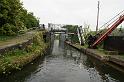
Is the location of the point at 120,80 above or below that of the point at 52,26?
below

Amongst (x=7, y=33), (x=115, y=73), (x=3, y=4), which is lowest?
(x=115, y=73)

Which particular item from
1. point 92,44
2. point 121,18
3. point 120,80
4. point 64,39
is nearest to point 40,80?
point 120,80

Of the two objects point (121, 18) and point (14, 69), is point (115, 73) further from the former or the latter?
point (121, 18)

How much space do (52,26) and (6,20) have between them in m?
40.4

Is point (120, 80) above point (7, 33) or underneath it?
underneath

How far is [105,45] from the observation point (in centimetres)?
4900

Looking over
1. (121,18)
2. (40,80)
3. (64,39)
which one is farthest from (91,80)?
(64,39)

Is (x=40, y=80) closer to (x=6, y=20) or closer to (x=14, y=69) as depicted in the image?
(x=14, y=69)

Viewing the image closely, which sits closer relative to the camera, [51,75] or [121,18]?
[51,75]

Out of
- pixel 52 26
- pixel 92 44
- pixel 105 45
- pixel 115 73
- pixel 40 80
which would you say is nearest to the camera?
pixel 40 80

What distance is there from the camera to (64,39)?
102188 mm

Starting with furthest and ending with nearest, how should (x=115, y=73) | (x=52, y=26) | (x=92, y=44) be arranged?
(x=52, y=26) < (x=92, y=44) < (x=115, y=73)

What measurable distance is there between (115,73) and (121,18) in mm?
19642

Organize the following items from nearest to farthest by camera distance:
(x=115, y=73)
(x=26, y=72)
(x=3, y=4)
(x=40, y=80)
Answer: (x=40, y=80)
(x=26, y=72)
(x=115, y=73)
(x=3, y=4)
